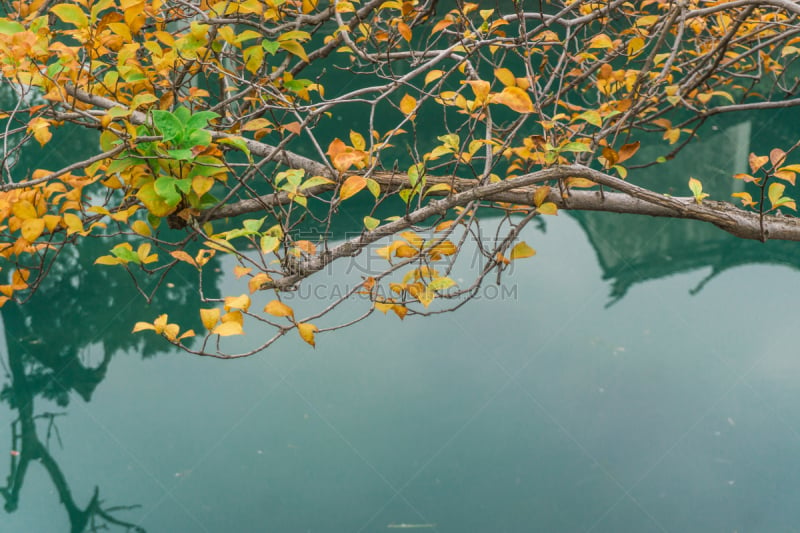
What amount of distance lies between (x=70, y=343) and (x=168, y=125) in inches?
69.6

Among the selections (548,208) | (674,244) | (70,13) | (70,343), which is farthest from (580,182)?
(70,343)

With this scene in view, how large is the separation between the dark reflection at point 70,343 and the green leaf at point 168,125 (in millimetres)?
1360

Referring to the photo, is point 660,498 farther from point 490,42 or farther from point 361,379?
point 490,42

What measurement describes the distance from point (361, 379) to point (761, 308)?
1.71 metres

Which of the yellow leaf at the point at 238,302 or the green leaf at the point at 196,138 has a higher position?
the green leaf at the point at 196,138

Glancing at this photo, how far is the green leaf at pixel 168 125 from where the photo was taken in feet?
3.71

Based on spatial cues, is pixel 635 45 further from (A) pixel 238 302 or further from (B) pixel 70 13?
(B) pixel 70 13

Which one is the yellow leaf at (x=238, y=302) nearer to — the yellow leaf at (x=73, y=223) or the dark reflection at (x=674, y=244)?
the yellow leaf at (x=73, y=223)

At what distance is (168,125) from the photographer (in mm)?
1139

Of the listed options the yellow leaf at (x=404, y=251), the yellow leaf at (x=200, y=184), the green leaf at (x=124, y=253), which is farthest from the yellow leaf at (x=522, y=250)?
the green leaf at (x=124, y=253)

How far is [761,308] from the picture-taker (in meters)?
2.68

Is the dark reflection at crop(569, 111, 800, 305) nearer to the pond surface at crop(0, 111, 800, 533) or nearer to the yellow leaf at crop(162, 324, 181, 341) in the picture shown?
the pond surface at crop(0, 111, 800, 533)

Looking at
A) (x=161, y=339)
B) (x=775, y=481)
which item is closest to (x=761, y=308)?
(x=775, y=481)

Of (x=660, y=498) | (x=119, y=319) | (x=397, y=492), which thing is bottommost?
(x=660, y=498)
